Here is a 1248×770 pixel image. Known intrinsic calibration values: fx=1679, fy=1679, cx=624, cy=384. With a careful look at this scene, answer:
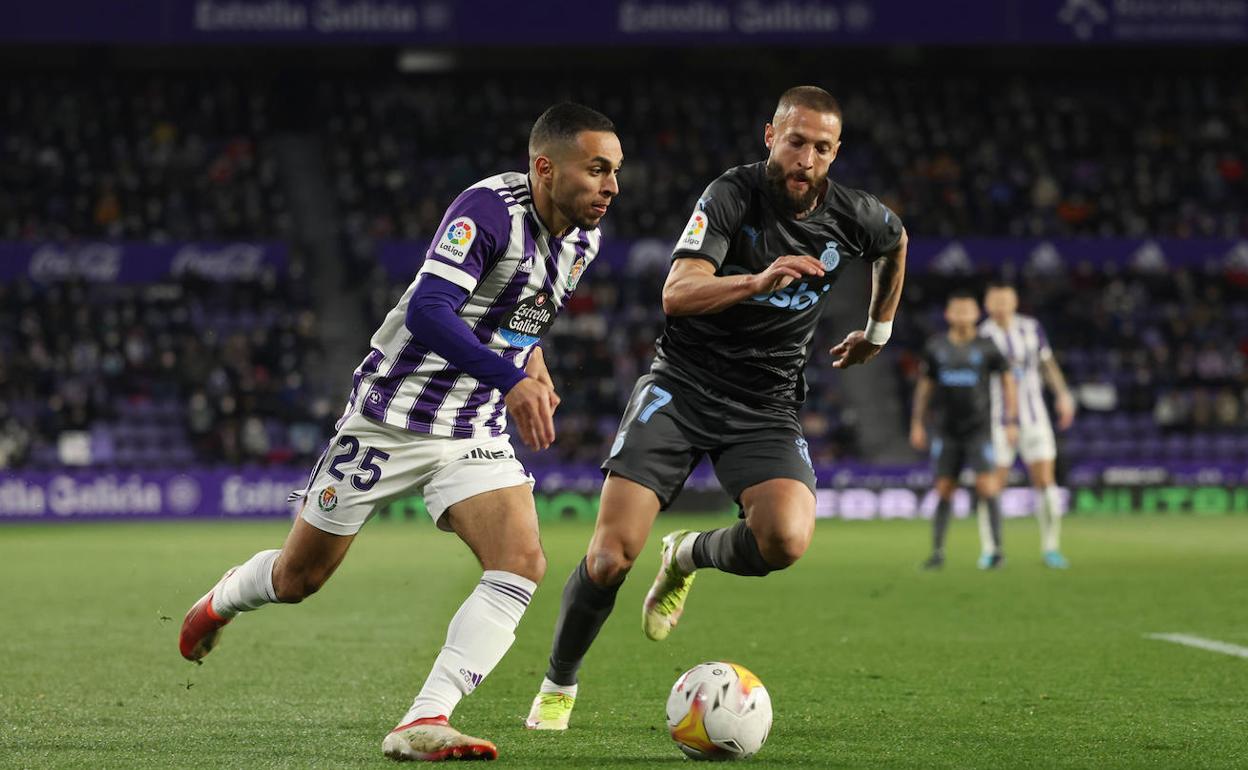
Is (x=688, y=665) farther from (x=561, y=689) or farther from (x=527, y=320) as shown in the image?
(x=527, y=320)

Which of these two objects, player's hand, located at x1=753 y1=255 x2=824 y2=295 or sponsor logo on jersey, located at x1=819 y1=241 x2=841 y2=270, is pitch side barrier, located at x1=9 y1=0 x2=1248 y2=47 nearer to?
sponsor logo on jersey, located at x1=819 y1=241 x2=841 y2=270

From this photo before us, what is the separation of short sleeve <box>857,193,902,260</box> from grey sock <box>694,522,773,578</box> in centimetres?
116

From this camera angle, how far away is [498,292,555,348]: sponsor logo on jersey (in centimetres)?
538

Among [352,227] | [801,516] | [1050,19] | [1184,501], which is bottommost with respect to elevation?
[1184,501]

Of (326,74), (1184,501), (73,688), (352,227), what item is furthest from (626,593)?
(326,74)

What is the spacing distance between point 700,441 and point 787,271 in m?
1.14

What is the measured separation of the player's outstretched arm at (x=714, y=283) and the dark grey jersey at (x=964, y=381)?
796cm

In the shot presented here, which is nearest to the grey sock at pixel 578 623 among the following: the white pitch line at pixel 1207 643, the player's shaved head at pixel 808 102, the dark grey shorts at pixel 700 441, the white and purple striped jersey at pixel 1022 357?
→ the dark grey shorts at pixel 700 441

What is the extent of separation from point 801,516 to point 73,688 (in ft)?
10.2

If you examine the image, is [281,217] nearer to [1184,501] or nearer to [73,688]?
[1184,501]

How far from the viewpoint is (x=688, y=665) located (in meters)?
7.74

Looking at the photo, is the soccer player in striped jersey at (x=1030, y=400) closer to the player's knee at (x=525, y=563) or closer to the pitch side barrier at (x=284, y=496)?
the pitch side barrier at (x=284, y=496)

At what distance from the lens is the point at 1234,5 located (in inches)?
1025

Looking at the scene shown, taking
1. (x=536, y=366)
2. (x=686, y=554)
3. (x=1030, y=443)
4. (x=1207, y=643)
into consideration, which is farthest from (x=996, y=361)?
(x=536, y=366)
